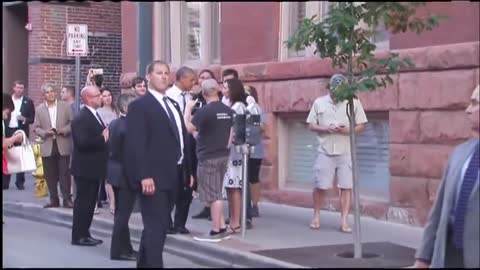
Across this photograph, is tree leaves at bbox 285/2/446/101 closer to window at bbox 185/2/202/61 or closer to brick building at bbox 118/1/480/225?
brick building at bbox 118/1/480/225

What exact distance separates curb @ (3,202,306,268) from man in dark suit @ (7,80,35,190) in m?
3.24

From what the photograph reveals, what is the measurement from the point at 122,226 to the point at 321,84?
13.9ft

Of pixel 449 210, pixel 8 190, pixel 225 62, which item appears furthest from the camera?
pixel 8 190

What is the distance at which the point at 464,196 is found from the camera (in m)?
6.63

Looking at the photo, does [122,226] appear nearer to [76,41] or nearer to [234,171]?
[234,171]

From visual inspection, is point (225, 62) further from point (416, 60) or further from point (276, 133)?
point (416, 60)

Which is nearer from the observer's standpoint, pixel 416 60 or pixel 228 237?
pixel 228 237

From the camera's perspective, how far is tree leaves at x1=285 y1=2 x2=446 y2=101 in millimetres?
9156

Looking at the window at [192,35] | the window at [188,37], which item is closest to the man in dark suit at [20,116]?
the window at [188,37]

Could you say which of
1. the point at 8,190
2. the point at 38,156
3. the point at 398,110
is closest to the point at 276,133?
the point at 398,110

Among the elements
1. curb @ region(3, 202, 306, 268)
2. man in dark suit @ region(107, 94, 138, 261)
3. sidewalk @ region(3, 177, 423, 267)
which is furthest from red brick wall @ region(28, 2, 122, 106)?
man in dark suit @ region(107, 94, 138, 261)

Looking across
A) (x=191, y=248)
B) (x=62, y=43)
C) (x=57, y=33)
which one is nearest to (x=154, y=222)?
(x=191, y=248)

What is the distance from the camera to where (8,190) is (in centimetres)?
1695

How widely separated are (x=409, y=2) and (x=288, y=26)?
5.04 meters
